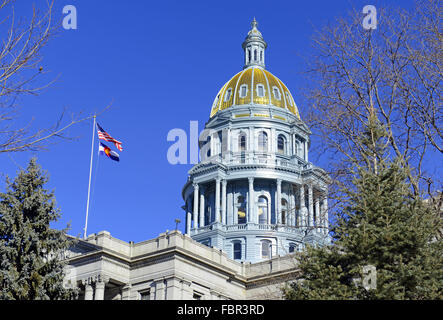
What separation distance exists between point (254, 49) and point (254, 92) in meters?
10.5

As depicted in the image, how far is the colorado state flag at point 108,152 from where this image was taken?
58.9m

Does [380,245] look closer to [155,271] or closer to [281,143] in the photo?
[155,271]

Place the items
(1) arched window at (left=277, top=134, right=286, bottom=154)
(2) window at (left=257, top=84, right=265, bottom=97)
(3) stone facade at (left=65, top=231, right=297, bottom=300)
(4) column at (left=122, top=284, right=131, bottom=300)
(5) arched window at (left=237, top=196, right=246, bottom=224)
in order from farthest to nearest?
1. (2) window at (left=257, top=84, right=265, bottom=97)
2. (1) arched window at (left=277, top=134, right=286, bottom=154)
3. (5) arched window at (left=237, top=196, right=246, bottom=224)
4. (4) column at (left=122, top=284, right=131, bottom=300)
5. (3) stone facade at (left=65, top=231, right=297, bottom=300)

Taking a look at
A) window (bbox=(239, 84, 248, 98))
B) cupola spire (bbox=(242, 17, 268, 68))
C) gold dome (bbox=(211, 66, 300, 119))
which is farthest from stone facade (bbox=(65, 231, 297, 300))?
cupola spire (bbox=(242, 17, 268, 68))

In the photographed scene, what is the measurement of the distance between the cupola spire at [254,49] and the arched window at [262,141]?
12.5m

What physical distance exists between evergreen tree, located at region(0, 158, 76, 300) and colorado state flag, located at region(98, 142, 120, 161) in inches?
1010

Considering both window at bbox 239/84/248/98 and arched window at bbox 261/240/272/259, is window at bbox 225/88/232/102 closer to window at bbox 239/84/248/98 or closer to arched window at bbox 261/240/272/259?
window at bbox 239/84/248/98

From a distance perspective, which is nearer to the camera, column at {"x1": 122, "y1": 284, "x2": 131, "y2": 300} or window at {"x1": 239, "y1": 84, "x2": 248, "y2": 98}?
column at {"x1": 122, "y1": 284, "x2": 131, "y2": 300}

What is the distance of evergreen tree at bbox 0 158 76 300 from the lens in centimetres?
2964

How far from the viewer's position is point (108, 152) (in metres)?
59.1
